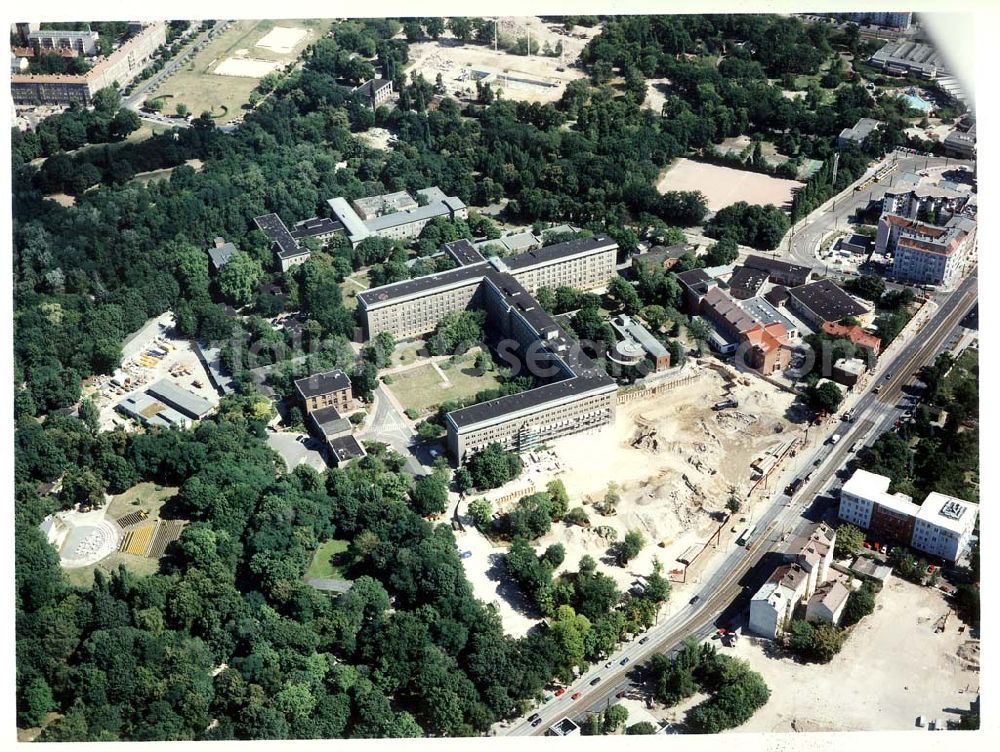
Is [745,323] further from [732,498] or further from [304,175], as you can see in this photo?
[304,175]

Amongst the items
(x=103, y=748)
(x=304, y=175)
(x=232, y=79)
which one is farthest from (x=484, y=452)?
(x=232, y=79)

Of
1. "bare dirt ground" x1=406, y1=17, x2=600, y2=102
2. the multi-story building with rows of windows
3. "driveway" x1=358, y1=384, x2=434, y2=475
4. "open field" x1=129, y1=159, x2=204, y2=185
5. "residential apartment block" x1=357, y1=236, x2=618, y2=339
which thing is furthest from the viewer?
"bare dirt ground" x1=406, y1=17, x2=600, y2=102

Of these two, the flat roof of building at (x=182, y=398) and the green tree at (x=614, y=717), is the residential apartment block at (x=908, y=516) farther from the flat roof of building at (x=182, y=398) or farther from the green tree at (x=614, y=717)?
the flat roof of building at (x=182, y=398)

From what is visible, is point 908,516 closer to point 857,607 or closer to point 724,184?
point 857,607

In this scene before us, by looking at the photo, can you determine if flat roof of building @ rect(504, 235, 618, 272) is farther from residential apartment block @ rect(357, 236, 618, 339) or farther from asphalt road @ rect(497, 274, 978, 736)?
asphalt road @ rect(497, 274, 978, 736)

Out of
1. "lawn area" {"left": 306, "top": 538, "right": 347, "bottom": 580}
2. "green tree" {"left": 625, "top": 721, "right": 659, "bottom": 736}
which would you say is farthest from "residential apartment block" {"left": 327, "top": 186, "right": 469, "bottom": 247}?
"green tree" {"left": 625, "top": 721, "right": 659, "bottom": 736}

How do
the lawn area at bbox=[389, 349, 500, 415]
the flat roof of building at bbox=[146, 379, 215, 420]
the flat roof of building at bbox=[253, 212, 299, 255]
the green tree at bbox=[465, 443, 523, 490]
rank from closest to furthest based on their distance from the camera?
the green tree at bbox=[465, 443, 523, 490]
the flat roof of building at bbox=[146, 379, 215, 420]
the lawn area at bbox=[389, 349, 500, 415]
the flat roof of building at bbox=[253, 212, 299, 255]
